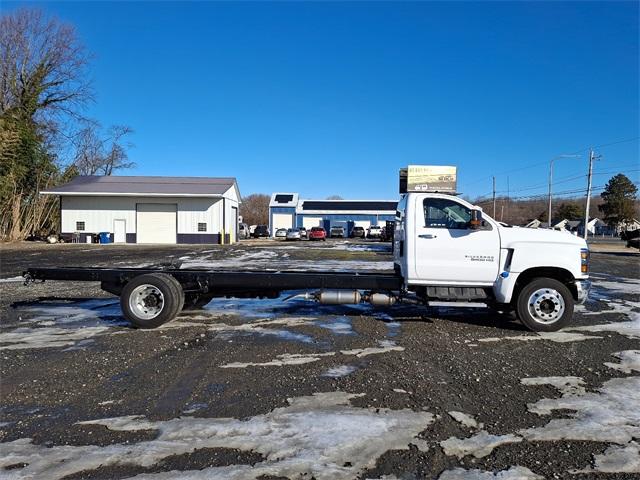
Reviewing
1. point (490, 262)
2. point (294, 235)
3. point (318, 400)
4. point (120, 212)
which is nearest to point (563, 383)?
point (490, 262)

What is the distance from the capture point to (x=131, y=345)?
6.51 m

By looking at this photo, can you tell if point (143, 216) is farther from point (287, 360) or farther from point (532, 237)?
point (532, 237)

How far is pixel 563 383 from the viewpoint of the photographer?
499 centimetres

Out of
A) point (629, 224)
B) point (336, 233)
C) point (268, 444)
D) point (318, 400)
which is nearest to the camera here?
point (268, 444)

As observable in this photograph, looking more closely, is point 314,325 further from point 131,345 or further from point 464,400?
point 464,400

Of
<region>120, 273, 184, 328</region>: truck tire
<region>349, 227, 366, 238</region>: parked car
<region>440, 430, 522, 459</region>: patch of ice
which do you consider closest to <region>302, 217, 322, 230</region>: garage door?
<region>349, 227, 366, 238</region>: parked car

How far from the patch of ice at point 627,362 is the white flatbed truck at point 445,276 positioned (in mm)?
1074

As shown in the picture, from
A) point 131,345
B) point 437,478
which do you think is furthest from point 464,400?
point 131,345

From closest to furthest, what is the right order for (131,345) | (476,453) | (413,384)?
1. (476,453)
2. (413,384)
3. (131,345)

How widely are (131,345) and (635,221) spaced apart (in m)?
93.0

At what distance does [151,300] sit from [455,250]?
512cm

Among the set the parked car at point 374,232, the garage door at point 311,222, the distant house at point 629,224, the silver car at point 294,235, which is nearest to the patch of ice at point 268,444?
the silver car at point 294,235

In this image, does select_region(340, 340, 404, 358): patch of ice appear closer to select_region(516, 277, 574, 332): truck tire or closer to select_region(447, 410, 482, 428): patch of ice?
select_region(447, 410, 482, 428): patch of ice

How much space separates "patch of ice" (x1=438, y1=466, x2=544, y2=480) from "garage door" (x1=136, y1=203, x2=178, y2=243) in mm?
40471
